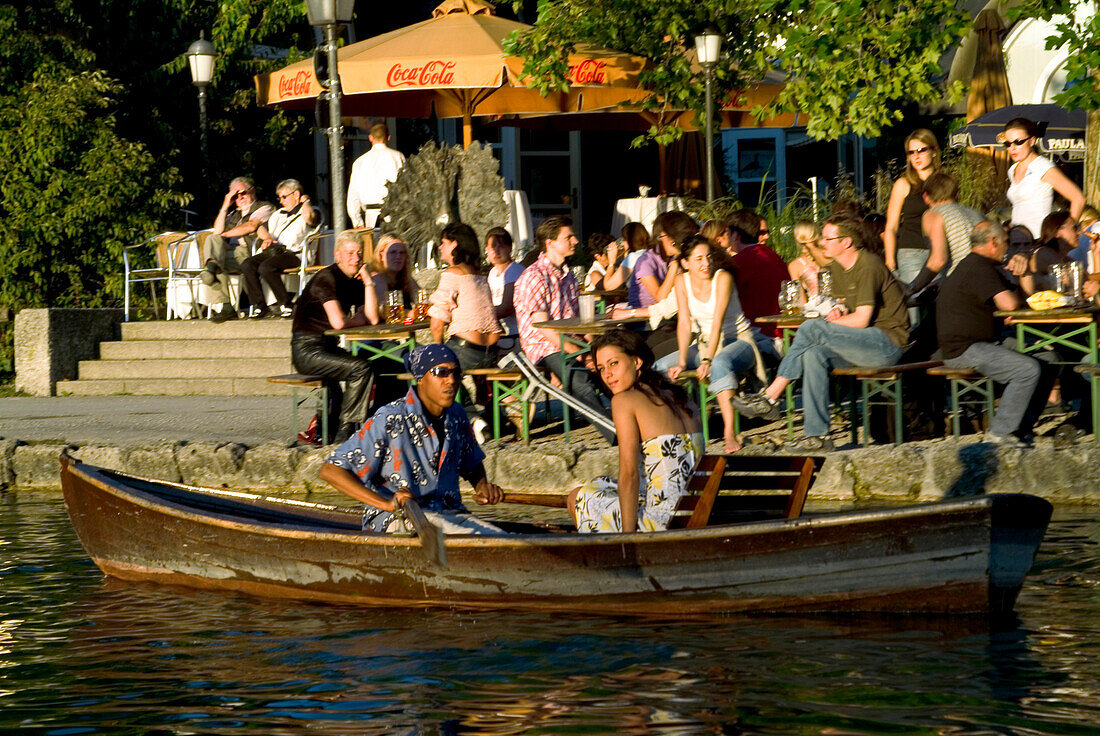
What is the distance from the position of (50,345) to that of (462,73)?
4.57m

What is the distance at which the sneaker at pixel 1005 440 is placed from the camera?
1050 cm

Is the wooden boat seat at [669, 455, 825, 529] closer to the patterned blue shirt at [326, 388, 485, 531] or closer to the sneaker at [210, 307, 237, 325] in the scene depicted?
the patterned blue shirt at [326, 388, 485, 531]

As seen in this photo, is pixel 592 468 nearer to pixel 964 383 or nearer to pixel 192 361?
pixel 964 383

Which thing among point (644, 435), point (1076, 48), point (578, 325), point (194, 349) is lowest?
point (644, 435)

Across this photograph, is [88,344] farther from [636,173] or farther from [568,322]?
[636,173]

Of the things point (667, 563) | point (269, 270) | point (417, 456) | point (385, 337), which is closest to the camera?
point (667, 563)

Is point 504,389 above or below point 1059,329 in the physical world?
below

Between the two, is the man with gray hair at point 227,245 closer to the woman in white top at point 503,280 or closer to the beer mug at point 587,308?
the woman in white top at point 503,280

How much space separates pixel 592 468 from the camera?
11352mm

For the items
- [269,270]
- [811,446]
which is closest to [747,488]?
[811,446]

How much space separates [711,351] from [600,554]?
3.93 meters

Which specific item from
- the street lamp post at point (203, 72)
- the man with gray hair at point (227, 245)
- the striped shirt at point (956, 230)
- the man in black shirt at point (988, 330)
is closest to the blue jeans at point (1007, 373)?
the man in black shirt at point (988, 330)

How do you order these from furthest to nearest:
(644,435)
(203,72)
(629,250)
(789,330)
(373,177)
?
(203,72) → (373,177) → (629,250) → (789,330) → (644,435)

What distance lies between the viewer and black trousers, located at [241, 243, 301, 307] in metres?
16.2
